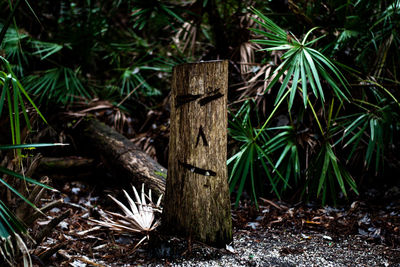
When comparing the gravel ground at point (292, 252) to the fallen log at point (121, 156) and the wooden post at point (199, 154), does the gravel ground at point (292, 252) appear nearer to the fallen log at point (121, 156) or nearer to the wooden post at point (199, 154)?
the wooden post at point (199, 154)

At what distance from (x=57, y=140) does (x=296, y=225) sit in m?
2.31

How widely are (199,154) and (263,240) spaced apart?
751mm

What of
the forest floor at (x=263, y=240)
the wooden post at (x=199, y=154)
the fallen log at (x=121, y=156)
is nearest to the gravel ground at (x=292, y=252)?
the forest floor at (x=263, y=240)

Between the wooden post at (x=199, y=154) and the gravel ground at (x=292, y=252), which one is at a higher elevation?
the wooden post at (x=199, y=154)

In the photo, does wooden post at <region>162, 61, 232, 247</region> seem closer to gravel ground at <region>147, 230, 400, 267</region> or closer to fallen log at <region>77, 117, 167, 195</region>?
gravel ground at <region>147, 230, 400, 267</region>

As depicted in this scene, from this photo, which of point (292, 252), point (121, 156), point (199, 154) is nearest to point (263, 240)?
point (292, 252)

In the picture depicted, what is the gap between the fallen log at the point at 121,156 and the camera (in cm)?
237

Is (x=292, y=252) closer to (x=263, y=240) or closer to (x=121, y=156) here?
(x=263, y=240)

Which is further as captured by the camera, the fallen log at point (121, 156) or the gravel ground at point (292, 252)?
the fallen log at point (121, 156)

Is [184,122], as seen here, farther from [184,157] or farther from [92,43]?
[92,43]

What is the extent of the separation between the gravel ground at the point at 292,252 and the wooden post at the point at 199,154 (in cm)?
11

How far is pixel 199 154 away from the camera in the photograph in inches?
66.1

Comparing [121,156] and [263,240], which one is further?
[121,156]

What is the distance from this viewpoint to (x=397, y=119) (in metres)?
2.59
